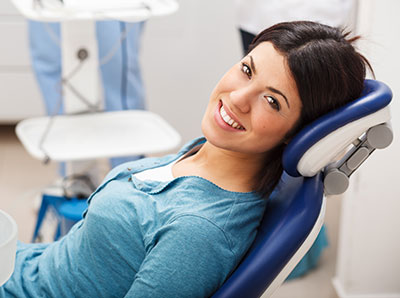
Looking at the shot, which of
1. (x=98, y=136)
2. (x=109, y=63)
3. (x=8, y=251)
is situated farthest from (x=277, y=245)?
(x=109, y=63)

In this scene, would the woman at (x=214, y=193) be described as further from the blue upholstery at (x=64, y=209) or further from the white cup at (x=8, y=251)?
the blue upholstery at (x=64, y=209)

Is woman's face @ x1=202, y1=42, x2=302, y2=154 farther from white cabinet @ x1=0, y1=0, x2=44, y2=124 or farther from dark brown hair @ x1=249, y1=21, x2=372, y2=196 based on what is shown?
white cabinet @ x1=0, y1=0, x2=44, y2=124

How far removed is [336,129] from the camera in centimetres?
98

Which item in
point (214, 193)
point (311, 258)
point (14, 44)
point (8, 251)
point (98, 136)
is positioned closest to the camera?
point (8, 251)

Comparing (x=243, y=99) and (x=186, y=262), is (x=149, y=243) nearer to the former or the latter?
(x=186, y=262)

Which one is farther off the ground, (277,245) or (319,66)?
(319,66)

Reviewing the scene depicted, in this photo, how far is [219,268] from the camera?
101cm

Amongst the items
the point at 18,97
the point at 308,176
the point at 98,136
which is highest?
the point at 308,176

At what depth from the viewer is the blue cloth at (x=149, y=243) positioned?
39.3 inches

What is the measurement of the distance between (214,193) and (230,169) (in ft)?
0.25

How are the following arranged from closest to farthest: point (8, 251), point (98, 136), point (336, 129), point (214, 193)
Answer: point (8, 251) → point (336, 129) → point (214, 193) → point (98, 136)

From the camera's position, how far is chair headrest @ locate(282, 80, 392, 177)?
976 mm

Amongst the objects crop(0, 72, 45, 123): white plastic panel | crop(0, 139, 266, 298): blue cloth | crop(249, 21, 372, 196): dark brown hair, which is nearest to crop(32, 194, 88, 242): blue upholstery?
crop(0, 139, 266, 298): blue cloth

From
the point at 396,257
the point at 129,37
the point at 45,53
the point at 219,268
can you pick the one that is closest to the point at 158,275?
the point at 219,268
